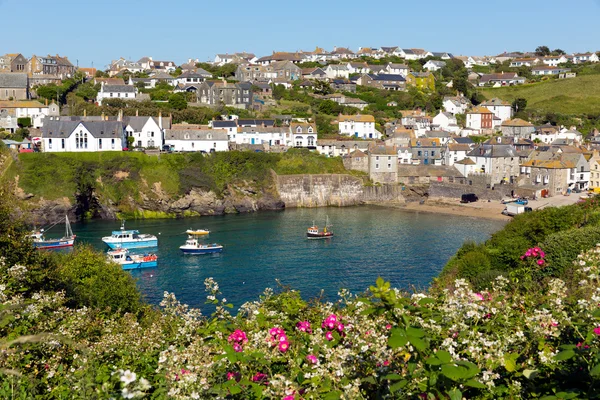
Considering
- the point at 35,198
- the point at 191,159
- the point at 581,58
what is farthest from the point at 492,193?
the point at 581,58

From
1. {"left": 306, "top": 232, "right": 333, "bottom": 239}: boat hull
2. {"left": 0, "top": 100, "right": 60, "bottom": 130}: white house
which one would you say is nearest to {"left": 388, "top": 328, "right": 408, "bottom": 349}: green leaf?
{"left": 306, "top": 232, "right": 333, "bottom": 239}: boat hull

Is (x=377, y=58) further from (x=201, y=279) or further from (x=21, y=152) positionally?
(x=201, y=279)

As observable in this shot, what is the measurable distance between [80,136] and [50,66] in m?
38.9

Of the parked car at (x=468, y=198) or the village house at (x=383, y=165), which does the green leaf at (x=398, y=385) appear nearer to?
the parked car at (x=468, y=198)

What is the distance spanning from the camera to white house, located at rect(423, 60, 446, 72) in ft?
329

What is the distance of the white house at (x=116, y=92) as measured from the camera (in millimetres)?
66188

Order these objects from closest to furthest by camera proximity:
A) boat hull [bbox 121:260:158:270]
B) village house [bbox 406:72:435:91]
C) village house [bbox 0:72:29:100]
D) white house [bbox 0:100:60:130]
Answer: boat hull [bbox 121:260:158:270] → white house [bbox 0:100:60:130] → village house [bbox 0:72:29:100] → village house [bbox 406:72:435:91]

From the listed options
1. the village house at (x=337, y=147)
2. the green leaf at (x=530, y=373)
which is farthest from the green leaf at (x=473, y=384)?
the village house at (x=337, y=147)

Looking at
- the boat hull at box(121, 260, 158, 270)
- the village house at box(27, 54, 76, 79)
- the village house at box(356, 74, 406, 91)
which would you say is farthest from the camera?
the village house at box(356, 74, 406, 91)

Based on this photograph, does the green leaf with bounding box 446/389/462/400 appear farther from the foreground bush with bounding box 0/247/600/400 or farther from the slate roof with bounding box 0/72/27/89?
the slate roof with bounding box 0/72/27/89

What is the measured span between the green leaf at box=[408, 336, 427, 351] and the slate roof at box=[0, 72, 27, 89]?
70680mm

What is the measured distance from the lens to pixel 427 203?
Result: 52781 mm

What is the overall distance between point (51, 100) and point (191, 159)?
23855mm

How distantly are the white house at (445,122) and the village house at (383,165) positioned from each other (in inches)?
665
